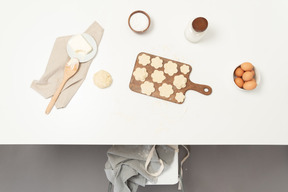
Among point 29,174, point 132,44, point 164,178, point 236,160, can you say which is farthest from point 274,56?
point 29,174

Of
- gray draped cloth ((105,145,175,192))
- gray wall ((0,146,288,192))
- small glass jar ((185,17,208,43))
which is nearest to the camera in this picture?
small glass jar ((185,17,208,43))

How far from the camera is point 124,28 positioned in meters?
0.79

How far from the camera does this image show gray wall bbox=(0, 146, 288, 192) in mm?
1264

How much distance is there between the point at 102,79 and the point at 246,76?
482mm

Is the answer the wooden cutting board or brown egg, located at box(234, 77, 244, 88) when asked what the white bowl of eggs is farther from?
the wooden cutting board

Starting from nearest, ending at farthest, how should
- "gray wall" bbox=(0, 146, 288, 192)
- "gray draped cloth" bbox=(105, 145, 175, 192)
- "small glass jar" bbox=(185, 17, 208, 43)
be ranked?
"small glass jar" bbox=(185, 17, 208, 43), "gray draped cloth" bbox=(105, 145, 175, 192), "gray wall" bbox=(0, 146, 288, 192)

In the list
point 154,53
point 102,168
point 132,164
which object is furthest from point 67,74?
point 102,168

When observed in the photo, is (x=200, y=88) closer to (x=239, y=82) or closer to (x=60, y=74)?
(x=239, y=82)

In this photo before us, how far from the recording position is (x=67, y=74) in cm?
75

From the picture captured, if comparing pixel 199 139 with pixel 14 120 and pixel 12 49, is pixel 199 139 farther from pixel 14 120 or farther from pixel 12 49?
pixel 12 49

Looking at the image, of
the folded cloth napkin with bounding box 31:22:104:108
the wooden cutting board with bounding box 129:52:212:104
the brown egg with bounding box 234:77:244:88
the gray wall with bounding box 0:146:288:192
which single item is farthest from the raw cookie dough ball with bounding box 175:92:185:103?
the gray wall with bounding box 0:146:288:192

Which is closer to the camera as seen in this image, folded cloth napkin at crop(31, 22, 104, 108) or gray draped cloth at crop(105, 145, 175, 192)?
folded cloth napkin at crop(31, 22, 104, 108)

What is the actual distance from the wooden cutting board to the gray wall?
67cm

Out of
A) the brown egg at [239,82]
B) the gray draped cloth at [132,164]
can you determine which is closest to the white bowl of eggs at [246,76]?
the brown egg at [239,82]
